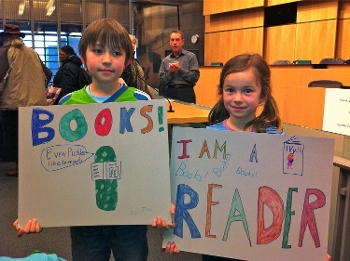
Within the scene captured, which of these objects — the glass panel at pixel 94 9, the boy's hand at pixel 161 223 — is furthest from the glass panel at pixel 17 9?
the boy's hand at pixel 161 223

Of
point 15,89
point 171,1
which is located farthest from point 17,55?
point 171,1

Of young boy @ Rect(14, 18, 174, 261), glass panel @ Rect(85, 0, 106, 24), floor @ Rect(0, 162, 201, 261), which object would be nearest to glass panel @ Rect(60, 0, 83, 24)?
glass panel @ Rect(85, 0, 106, 24)

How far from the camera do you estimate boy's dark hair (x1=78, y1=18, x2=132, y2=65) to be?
1065 millimetres

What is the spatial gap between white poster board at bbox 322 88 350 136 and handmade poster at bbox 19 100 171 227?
88cm

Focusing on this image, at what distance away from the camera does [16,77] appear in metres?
3.30

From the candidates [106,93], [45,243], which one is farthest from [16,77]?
[106,93]

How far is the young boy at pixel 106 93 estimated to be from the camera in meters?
1.07

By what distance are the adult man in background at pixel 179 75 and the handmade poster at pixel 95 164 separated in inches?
108

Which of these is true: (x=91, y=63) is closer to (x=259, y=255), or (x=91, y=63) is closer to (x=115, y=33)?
(x=115, y=33)

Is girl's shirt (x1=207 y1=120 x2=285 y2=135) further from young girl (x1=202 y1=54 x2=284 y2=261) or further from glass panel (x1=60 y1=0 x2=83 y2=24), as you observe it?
glass panel (x1=60 y1=0 x2=83 y2=24)

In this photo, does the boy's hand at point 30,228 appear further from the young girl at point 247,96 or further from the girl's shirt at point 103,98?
the young girl at point 247,96

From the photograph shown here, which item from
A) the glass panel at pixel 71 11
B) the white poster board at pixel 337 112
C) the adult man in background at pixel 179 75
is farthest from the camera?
the glass panel at pixel 71 11

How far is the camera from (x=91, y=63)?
3.49 feet

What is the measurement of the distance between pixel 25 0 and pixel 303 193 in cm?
715
